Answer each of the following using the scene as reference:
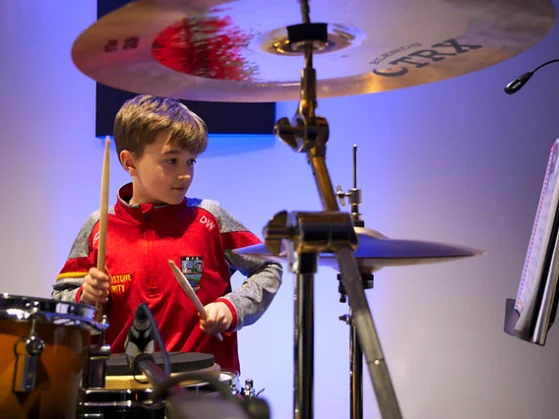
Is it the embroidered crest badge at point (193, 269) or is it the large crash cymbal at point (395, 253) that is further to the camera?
the embroidered crest badge at point (193, 269)

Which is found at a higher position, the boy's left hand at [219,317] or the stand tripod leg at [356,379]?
the boy's left hand at [219,317]

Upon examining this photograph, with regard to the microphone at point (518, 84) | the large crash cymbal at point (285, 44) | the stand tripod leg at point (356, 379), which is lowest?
the stand tripod leg at point (356, 379)

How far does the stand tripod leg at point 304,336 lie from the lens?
53cm

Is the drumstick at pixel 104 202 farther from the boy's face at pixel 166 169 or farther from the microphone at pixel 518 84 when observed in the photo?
the microphone at pixel 518 84

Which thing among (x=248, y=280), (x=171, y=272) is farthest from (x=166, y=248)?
(x=248, y=280)

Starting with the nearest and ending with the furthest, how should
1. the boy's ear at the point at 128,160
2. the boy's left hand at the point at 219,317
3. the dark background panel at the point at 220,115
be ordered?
the boy's left hand at the point at 219,317 → the boy's ear at the point at 128,160 → the dark background panel at the point at 220,115

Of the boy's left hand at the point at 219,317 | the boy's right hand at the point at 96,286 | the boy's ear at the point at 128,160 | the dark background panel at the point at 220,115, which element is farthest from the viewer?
the dark background panel at the point at 220,115

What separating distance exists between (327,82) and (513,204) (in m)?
1.06

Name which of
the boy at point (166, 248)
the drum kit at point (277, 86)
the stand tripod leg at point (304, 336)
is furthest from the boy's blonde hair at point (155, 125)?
the stand tripod leg at point (304, 336)

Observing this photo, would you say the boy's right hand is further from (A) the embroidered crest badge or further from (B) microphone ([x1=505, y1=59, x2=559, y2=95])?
(B) microphone ([x1=505, y1=59, x2=559, y2=95])

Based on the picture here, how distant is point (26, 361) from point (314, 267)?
31 cm

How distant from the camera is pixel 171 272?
1249mm

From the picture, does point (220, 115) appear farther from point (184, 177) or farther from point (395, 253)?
point (395, 253)

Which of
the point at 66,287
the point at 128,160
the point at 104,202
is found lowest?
the point at 66,287
